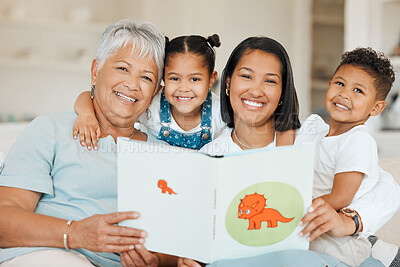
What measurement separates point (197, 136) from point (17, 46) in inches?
124

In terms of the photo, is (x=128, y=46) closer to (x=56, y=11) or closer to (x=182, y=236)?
(x=182, y=236)

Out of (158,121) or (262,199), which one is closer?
(262,199)

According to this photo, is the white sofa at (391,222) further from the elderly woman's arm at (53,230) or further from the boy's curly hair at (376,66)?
the elderly woman's arm at (53,230)

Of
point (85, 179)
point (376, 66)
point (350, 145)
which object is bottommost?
point (85, 179)

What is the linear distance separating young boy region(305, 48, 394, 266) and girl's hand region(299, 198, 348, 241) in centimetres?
6

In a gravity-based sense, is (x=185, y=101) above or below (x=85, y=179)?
above

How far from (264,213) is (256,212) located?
0.02 meters

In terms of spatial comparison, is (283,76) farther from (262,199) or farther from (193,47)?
(262,199)

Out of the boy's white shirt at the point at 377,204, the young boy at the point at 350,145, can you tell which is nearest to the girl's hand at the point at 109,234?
the young boy at the point at 350,145

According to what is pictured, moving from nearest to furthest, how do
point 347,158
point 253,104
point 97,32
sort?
point 347,158, point 253,104, point 97,32

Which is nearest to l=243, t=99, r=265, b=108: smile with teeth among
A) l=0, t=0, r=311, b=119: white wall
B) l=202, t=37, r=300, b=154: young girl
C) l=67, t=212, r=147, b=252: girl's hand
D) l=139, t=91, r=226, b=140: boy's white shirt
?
l=202, t=37, r=300, b=154: young girl

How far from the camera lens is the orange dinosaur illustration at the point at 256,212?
3.82 ft

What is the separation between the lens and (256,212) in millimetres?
1181

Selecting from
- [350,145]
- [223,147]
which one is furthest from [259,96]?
[350,145]
